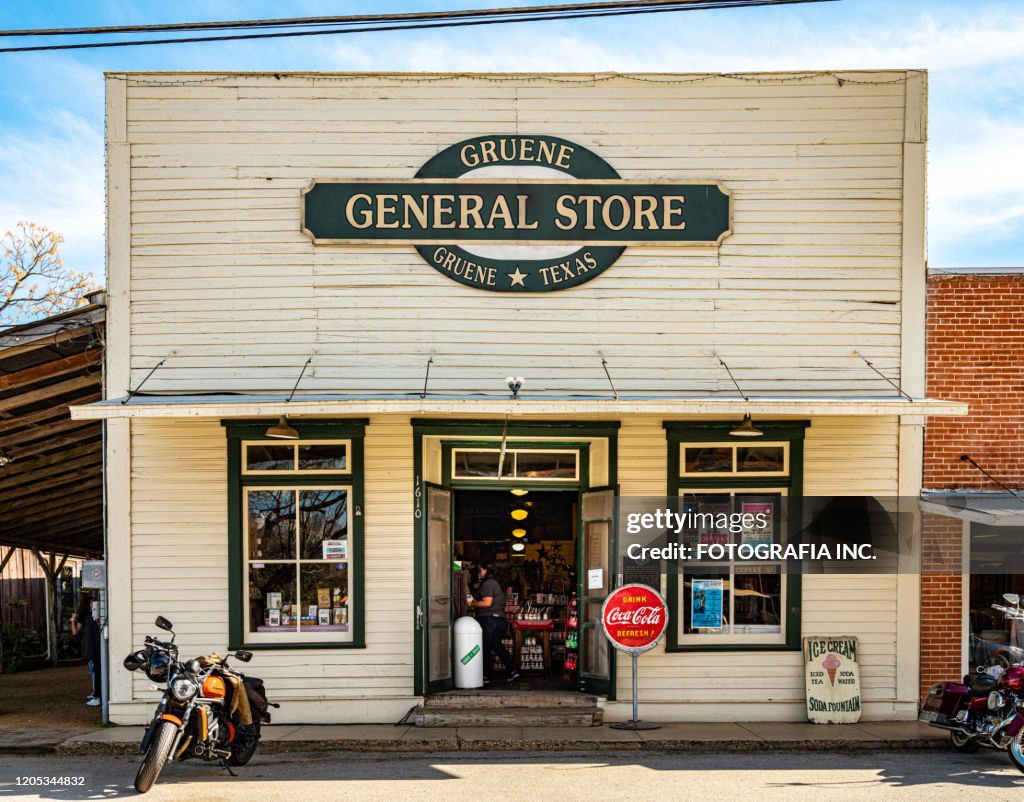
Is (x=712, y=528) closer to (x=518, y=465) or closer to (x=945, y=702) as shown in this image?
(x=518, y=465)

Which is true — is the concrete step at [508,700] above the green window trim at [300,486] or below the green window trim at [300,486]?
below

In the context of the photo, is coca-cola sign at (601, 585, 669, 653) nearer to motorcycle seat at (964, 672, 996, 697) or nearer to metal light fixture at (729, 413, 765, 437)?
metal light fixture at (729, 413, 765, 437)

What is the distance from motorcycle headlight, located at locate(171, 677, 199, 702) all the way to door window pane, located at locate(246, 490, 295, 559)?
3.01 metres

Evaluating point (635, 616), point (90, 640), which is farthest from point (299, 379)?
point (90, 640)

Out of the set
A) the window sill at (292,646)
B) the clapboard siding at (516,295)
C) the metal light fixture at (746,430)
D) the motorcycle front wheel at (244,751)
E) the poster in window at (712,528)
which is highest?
the clapboard siding at (516,295)

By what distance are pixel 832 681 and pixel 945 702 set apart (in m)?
1.57

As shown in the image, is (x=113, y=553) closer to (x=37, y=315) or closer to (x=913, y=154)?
(x=913, y=154)

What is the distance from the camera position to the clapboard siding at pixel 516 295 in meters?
11.8

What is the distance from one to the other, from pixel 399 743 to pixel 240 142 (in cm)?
687

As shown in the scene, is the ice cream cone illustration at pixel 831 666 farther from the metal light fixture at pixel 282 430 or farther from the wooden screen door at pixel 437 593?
the metal light fixture at pixel 282 430

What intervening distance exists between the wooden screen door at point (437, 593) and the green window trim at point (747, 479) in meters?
2.60

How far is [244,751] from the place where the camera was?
9570 millimetres

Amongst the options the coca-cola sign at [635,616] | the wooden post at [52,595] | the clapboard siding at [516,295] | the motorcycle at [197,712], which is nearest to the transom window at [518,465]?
the clapboard siding at [516,295]

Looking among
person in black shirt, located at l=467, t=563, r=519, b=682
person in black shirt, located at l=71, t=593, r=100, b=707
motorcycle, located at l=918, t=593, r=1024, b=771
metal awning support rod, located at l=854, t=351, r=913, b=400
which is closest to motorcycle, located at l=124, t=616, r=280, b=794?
person in black shirt, located at l=467, t=563, r=519, b=682
